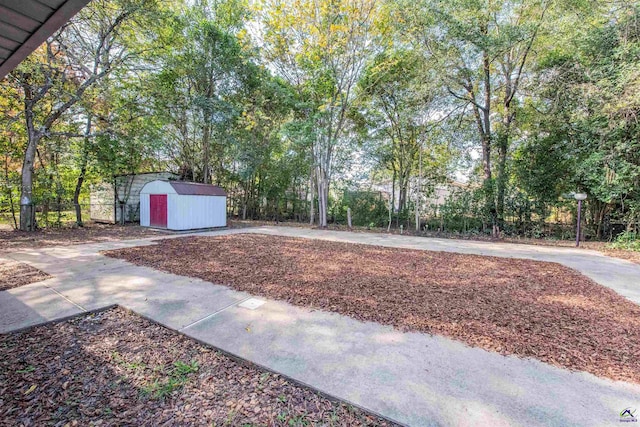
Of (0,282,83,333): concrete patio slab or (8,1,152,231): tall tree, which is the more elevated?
(8,1,152,231): tall tree

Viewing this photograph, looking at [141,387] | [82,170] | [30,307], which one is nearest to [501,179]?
[141,387]

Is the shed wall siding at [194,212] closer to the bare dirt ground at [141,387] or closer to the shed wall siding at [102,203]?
the shed wall siding at [102,203]

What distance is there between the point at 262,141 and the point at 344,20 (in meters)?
5.82

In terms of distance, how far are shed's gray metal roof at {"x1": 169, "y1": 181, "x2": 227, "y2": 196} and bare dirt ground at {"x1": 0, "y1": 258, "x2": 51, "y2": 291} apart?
4940 millimetres

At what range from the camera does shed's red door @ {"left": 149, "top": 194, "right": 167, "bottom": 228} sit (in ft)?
29.9

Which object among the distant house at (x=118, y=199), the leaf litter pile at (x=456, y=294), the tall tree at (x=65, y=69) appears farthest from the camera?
the distant house at (x=118, y=199)

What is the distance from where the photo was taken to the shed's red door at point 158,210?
9102mm

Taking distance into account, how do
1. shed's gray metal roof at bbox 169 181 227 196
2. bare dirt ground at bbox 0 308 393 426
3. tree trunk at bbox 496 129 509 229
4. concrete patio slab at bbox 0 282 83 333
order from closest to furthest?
bare dirt ground at bbox 0 308 393 426 → concrete patio slab at bbox 0 282 83 333 → tree trunk at bbox 496 129 509 229 → shed's gray metal roof at bbox 169 181 227 196

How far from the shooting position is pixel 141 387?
1.58 m

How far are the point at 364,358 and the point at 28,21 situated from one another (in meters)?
3.09

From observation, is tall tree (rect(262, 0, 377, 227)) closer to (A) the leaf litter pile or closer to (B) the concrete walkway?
(A) the leaf litter pile

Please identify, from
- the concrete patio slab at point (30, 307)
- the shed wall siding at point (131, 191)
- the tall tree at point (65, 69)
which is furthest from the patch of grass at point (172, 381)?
the shed wall siding at point (131, 191)

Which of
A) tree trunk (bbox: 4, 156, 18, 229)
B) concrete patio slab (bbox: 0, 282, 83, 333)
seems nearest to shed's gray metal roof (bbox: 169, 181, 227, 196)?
tree trunk (bbox: 4, 156, 18, 229)

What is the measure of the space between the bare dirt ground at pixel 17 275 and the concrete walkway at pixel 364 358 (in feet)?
0.89
